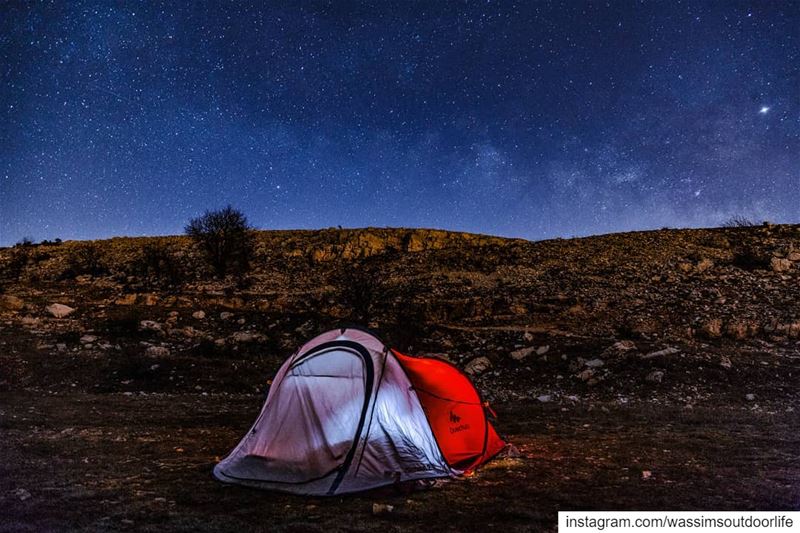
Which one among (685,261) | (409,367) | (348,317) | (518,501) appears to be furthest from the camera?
(685,261)

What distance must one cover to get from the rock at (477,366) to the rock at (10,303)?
1501 centimetres

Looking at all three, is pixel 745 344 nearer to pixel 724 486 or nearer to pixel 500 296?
pixel 500 296

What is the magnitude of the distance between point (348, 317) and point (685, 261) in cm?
1460

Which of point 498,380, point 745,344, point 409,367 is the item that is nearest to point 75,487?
point 409,367

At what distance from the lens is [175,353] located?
49.9ft

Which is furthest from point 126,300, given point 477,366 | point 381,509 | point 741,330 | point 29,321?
point 741,330

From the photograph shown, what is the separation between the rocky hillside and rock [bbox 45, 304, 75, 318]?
0.06 m

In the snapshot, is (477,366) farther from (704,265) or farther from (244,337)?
(704,265)

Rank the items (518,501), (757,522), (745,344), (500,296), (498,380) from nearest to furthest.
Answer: (757,522)
(518,501)
(498,380)
(745,344)
(500,296)

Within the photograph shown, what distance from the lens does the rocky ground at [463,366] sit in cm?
539

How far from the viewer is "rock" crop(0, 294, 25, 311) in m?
18.0

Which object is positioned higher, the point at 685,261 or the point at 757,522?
the point at 685,261

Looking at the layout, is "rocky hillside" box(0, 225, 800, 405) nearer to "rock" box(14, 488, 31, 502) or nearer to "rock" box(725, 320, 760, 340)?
"rock" box(725, 320, 760, 340)

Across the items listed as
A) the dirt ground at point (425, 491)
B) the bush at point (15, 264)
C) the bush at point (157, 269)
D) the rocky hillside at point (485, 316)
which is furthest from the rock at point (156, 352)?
the bush at point (15, 264)
